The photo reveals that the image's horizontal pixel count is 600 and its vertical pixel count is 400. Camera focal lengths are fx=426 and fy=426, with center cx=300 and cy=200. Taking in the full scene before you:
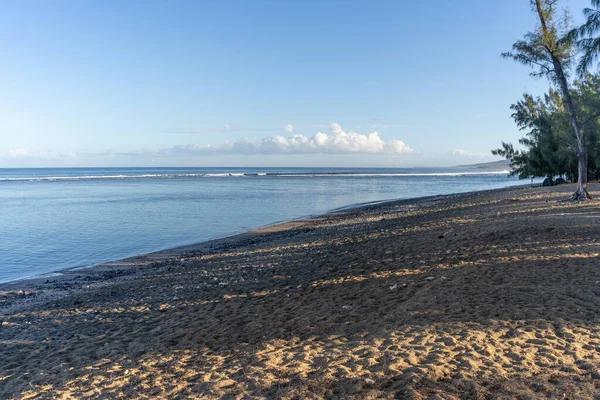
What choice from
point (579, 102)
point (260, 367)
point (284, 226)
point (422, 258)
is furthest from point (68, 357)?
point (579, 102)

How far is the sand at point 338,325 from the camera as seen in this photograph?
4730mm

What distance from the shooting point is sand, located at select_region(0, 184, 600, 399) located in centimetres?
473

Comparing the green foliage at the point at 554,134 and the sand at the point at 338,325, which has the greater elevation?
the green foliage at the point at 554,134

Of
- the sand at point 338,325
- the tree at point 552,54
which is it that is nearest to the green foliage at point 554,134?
the tree at point 552,54

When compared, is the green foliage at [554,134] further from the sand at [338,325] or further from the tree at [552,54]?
the sand at [338,325]

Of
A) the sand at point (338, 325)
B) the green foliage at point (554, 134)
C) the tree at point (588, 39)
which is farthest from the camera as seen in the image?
the green foliage at point (554, 134)

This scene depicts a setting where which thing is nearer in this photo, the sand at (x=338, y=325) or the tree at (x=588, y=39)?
the sand at (x=338, y=325)

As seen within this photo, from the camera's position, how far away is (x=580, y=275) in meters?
7.60

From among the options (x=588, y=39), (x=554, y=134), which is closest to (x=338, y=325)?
(x=588, y=39)

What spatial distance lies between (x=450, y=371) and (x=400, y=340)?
100 centimetres

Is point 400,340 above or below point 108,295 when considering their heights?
above

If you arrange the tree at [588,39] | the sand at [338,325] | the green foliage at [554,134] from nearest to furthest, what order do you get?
the sand at [338,325] → the tree at [588,39] → the green foliage at [554,134]

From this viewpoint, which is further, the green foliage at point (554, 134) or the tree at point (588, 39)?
the green foliage at point (554, 134)

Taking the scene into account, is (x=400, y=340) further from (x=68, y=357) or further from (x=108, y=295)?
(x=108, y=295)
